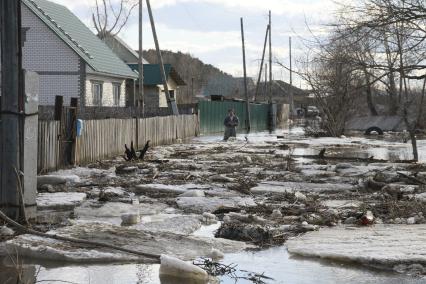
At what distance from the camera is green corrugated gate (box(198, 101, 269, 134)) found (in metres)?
38.4

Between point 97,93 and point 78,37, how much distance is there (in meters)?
3.11

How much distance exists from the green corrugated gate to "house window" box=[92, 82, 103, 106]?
621 cm

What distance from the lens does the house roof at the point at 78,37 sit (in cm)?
3159

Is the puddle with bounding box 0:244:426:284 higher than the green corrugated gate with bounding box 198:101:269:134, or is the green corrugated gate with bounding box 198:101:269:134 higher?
the green corrugated gate with bounding box 198:101:269:134

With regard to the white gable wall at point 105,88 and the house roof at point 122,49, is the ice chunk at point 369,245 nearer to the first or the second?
the white gable wall at point 105,88

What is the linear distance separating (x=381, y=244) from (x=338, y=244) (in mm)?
434

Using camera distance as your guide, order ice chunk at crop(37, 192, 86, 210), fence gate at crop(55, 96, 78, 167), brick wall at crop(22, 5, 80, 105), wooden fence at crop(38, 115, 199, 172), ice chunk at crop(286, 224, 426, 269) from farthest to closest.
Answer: brick wall at crop(22, 5, 80, 105) → fence gate at crop(55, 96, 78, 167) → wooden fence at crop(38, 115, 199, 172) → ice chunk at crop(37, 192, 86, 210) → ice chunk at crop(286, 224, 426, 269)

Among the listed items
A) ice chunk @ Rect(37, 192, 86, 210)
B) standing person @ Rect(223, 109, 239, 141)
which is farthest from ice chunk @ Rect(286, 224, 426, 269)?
standing person @ Rect(223, 109, 239, 141)

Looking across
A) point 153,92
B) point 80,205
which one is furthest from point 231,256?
point 153,92

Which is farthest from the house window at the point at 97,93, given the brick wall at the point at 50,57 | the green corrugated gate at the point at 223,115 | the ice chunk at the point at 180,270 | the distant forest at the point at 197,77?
the distant forest at the point at 197,77

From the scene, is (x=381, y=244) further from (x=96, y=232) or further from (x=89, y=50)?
(x=89, y=50)

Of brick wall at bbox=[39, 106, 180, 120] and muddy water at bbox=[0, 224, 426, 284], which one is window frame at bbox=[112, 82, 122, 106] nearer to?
brick wall at bbox=[39, 106, 180, 120]

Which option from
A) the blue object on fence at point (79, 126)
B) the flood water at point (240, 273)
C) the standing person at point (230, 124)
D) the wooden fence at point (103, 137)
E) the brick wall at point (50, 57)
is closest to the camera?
the flood water at point (240, 273)

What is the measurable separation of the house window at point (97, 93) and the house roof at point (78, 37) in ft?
2.85
